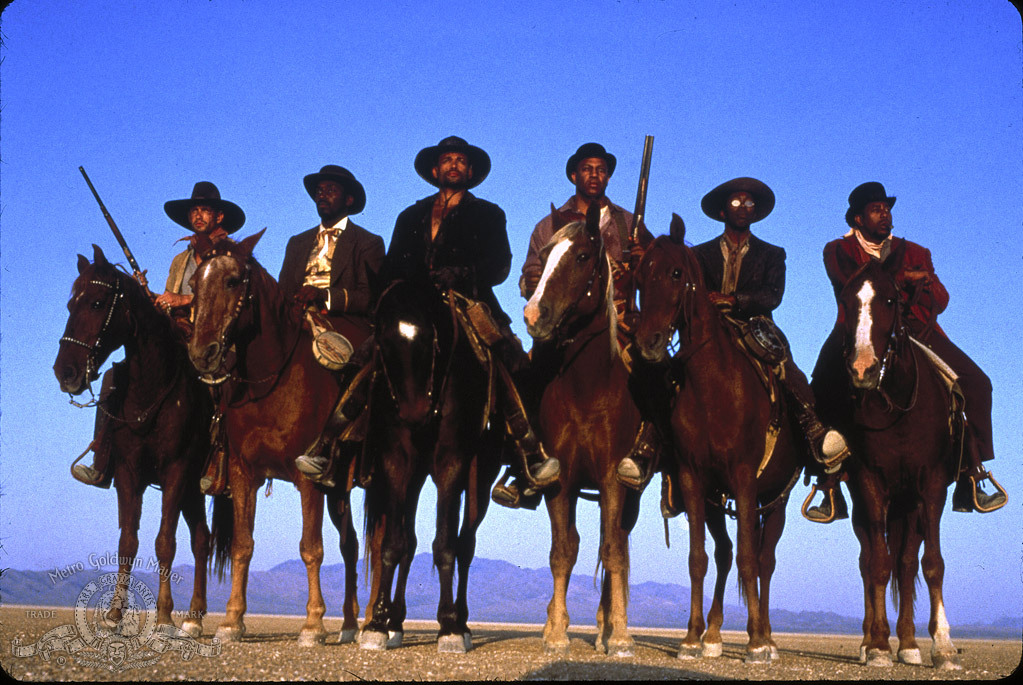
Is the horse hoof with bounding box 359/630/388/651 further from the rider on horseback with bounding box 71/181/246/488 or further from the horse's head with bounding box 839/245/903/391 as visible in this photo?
the horse's head with bounding box 839/245/903/391

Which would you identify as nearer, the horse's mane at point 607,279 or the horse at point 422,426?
the horse at point 422,426

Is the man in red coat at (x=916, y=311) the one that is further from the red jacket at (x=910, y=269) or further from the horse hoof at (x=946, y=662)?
A: the horse hoof at (x=946, y=662)

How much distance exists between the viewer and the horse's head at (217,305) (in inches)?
434

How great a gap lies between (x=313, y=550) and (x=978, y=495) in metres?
7.50

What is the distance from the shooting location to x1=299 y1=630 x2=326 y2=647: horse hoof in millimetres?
10578

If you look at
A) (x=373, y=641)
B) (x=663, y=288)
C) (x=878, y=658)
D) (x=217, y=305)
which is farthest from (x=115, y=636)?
(x=878, y=658)

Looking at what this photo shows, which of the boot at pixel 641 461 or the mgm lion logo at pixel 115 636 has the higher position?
the boot at pixel 641 461

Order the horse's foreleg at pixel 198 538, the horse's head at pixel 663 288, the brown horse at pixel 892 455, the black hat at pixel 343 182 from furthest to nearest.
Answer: the black hat at pixel 343 182 → the horse's foreleg at pixel 198 538 → the brown horse at pixel 892 455 → the horse's head at pixel 663 288

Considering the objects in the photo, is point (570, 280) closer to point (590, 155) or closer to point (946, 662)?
point (590, 155)

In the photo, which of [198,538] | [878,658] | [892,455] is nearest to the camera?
[878,658]

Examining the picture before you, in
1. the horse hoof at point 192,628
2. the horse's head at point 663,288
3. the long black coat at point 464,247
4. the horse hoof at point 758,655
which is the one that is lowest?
the horse hoof at point 192,628

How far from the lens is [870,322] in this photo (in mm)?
10672

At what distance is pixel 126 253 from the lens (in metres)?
14.1

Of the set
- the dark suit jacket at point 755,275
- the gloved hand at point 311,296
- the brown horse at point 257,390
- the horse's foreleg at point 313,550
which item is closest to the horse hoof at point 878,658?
the dark suit jacket at point 755,275
